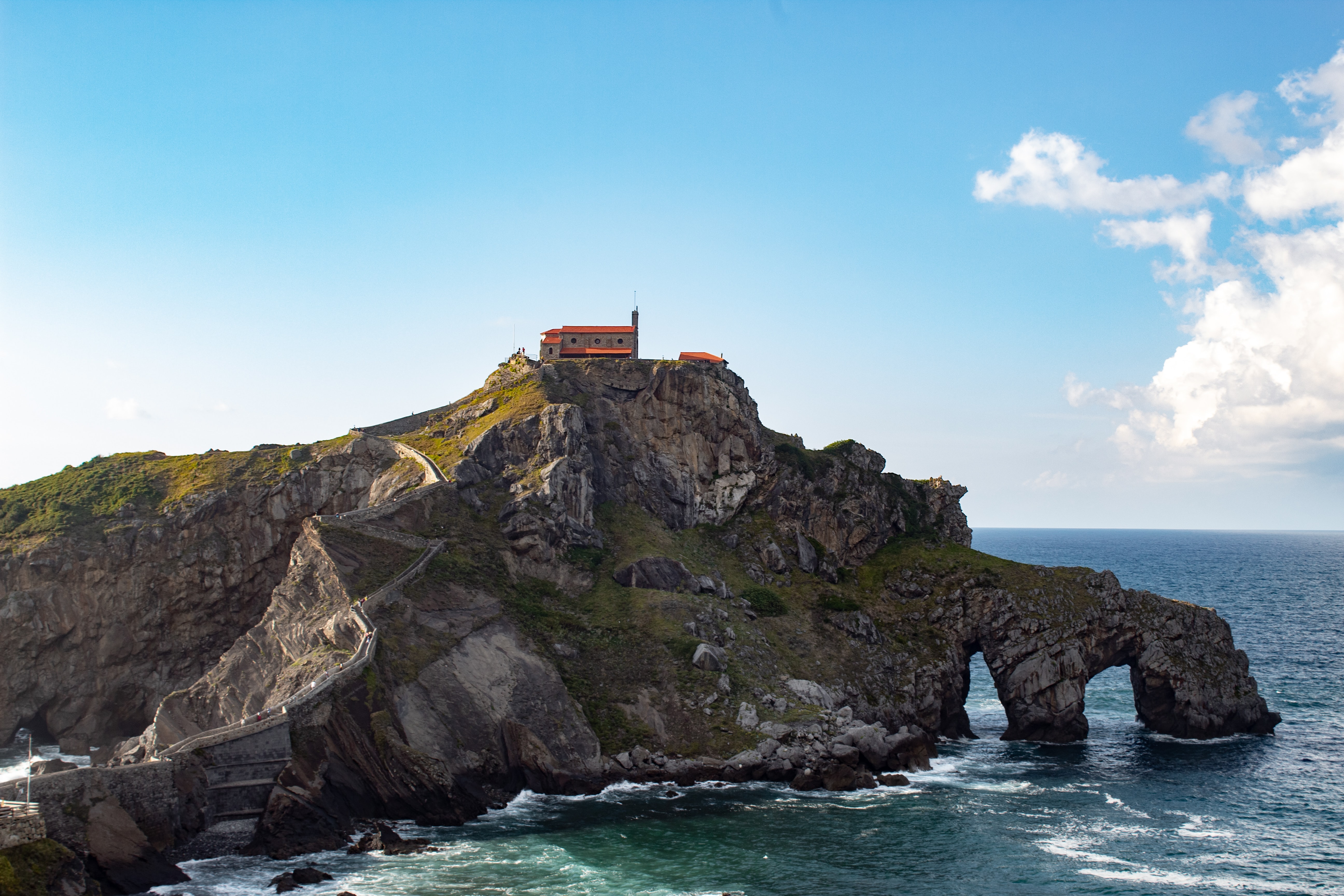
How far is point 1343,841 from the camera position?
202ft

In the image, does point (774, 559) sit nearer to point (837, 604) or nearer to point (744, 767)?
point (837, 604)

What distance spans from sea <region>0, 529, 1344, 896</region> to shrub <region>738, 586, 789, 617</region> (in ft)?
63.6

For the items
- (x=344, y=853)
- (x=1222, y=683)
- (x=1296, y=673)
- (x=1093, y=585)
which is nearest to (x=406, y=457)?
(x=344, y=853)

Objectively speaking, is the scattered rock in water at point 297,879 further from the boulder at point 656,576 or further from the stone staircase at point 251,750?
the boulder at point 656,576

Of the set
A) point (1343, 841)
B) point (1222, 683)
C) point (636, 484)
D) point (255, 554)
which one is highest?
point (636, 484)

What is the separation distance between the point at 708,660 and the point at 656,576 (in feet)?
40.5

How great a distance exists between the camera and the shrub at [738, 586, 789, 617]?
9450 cm

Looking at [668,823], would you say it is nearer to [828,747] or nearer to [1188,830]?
[828,747]

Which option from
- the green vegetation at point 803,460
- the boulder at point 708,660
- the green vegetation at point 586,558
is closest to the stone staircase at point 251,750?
the green vegetation at point 586,558

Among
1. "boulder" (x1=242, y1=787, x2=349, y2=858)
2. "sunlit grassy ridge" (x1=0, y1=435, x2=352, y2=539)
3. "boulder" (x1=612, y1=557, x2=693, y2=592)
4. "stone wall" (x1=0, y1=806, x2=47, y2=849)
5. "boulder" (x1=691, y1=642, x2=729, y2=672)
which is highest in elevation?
"sunlit grassy ridge" (x1=0, y1=435, x2=352, y2=539)

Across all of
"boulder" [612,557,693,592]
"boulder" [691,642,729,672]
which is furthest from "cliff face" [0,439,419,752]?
"boulder" [691,642,729,672]

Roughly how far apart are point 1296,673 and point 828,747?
6950 centimetres

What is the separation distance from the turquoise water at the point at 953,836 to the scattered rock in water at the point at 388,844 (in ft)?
3.09

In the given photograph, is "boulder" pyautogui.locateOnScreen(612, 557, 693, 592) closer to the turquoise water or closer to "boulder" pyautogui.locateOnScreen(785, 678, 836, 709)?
"boulder" pyautogui.locateOnScreen(785, 678, 836, 709)
